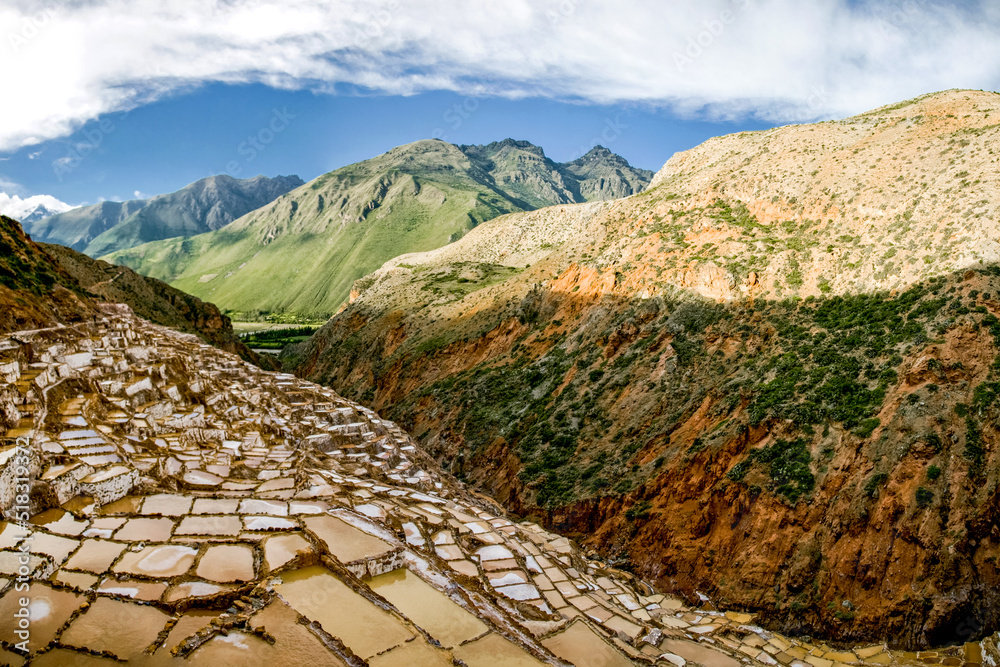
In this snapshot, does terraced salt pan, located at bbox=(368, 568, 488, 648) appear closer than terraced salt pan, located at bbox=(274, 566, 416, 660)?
No

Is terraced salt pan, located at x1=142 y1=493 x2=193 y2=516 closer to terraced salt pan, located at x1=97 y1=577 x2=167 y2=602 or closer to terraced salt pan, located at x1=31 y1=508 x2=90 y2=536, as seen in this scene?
terraced salt pan, located at x1=31 y1=508 x2=90 y2=536

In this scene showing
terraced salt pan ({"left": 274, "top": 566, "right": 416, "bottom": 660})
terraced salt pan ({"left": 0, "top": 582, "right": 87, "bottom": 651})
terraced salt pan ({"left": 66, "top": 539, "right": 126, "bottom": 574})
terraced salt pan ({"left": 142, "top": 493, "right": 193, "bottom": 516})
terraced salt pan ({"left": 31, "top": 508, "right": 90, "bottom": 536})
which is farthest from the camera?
terraced salt pan ({"left": 142, "top": 493, "right": 193, "bottom": 516})

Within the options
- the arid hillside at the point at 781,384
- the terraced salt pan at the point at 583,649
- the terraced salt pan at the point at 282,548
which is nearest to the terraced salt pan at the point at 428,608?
the terraced salt pan at the point at 282,548

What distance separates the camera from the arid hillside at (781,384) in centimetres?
1110

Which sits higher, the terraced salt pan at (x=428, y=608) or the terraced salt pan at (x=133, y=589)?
the terraced salt pan at (x=133, y=589)

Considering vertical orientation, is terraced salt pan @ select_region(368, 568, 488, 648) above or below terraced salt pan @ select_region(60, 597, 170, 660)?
below

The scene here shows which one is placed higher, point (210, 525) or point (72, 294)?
point (72, 294)

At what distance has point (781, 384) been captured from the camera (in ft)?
51.0

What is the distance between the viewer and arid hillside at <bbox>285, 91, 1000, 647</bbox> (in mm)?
11102

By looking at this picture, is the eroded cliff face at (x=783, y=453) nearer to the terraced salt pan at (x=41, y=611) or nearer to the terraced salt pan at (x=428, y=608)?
the terraced salt pan at (x=428, y=608)

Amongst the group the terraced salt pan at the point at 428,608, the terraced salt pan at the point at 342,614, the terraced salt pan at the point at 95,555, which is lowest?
the terraced salt pan at the point at 428,608

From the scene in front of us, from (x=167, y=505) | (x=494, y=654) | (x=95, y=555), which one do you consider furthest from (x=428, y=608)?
(x=167, y=505)

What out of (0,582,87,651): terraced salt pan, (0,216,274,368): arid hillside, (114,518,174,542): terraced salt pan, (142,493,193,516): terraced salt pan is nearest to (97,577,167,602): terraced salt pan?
(0,582,87,651): terraced salt pan

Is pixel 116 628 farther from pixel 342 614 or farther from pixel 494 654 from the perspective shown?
Answer: pixel 494 654
